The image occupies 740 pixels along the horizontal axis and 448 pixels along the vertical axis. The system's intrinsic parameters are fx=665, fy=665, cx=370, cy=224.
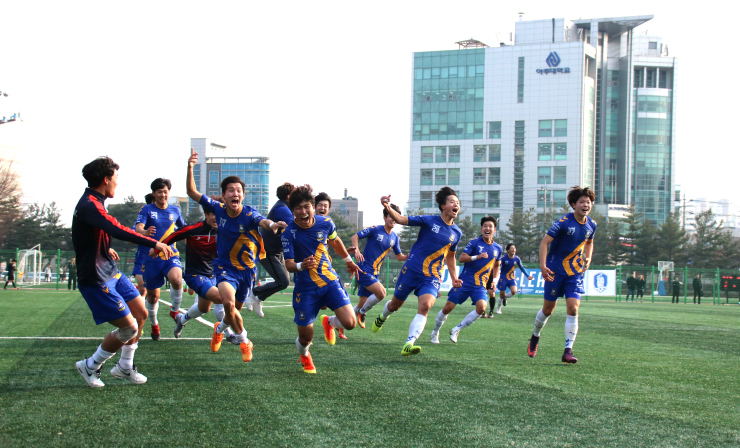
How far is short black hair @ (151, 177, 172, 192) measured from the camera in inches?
384

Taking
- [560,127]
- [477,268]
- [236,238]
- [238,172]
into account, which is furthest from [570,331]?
[238,172]

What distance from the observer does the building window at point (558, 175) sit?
98062mm

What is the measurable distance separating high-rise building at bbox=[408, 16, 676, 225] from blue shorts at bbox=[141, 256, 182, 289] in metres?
88.8

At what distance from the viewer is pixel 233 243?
792cm

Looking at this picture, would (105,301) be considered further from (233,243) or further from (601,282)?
(601,282)

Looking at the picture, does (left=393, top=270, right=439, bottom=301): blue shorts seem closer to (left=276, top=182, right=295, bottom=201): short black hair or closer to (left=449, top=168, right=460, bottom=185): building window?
(left=276, top=182, right=295, bottom=201): short black hair

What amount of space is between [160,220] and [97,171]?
428cm

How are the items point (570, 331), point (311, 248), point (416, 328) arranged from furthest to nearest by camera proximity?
1. point (570, 331)
2. point (416, 328)
3. point (311, 248)

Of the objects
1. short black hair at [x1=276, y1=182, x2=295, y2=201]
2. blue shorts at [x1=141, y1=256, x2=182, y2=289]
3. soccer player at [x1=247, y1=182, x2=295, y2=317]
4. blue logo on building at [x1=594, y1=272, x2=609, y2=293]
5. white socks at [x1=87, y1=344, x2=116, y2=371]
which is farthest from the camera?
blue logo on building at [x1=594, y1=272, x2=609, y2=293]

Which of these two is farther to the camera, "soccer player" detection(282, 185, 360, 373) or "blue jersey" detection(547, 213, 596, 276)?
"blue jersey" detection(547, 213, 596, 276)

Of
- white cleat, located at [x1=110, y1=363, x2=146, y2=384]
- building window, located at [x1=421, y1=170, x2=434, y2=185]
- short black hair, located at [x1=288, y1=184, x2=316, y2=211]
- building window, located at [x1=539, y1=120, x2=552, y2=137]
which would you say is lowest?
white cleat, located at [x1=110, y1=363, x2=146, y2=384]

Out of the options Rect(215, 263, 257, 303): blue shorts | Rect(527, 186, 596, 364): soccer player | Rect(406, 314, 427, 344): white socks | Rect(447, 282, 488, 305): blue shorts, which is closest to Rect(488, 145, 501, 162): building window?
Rect(447, 282, 488, 305): blue shorts

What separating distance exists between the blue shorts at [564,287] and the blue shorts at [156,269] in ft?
16.9

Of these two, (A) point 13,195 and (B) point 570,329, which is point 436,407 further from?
(A) point 13,195
